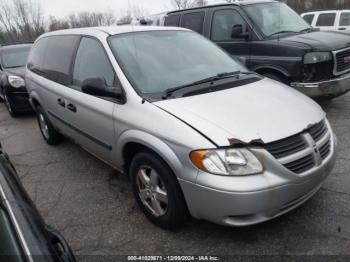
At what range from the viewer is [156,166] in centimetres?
265

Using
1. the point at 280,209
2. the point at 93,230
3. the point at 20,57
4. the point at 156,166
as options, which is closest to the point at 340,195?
the point at 280,209

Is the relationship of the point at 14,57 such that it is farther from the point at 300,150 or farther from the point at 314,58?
the point at 300,150

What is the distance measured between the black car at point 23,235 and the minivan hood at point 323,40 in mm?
4649

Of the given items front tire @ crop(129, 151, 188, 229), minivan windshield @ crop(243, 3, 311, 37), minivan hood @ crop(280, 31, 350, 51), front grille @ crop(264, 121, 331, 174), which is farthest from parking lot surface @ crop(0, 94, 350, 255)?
minivan windshield @ crop(243, 3, 311, 37)

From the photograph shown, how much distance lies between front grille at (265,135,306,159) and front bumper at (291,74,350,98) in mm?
2800

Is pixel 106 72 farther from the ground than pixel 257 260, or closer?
farther from the ground

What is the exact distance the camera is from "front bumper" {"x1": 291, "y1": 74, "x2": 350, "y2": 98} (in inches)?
197

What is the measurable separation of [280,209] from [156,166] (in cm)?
99

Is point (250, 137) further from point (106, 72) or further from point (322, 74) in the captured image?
point (322, 74)

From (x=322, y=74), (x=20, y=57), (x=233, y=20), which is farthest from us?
(x=20, y=57)

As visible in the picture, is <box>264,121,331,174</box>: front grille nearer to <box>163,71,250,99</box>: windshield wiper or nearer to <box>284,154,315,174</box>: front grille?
<box>284,154,315,174</box>: front grille

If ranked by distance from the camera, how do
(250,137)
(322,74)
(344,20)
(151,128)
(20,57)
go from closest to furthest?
(250,137), (151,128), (322,74), (20,57), (344,20)

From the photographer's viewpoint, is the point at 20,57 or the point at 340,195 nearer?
the point at 340,195

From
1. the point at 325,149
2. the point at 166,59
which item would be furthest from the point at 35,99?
the point at 325,149
